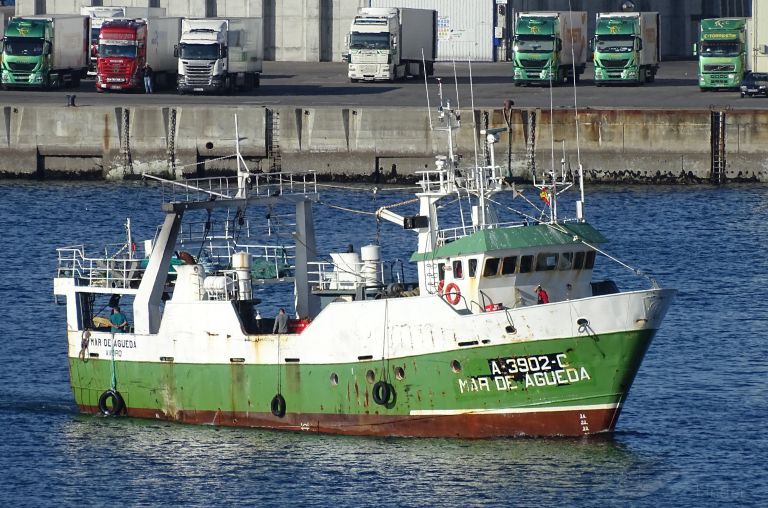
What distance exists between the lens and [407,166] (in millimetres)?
80938

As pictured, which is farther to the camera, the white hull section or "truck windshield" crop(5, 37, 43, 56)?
"truck windshield" crop(5, 37, 43, 56)

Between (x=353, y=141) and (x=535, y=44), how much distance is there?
56.2 feet

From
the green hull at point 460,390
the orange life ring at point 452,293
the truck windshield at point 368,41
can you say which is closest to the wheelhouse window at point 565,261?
the orange life ring at point 452,293

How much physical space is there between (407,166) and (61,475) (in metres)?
45.0

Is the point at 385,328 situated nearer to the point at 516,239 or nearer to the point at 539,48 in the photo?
the point at 516,239

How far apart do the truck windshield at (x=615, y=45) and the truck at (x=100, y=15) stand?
27.5m

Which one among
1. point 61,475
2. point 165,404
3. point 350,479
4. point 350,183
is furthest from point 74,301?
point 350,183

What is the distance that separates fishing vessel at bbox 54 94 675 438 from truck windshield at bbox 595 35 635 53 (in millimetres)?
54401

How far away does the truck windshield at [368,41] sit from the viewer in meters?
96.9

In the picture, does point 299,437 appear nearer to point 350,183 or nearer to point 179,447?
point 179,447

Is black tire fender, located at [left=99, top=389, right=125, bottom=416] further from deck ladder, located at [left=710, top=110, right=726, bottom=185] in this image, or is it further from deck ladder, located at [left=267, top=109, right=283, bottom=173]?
deck ladder, located at [left=710, top=110, right=726, bottom=185]

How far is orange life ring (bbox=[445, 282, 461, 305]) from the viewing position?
127 ft

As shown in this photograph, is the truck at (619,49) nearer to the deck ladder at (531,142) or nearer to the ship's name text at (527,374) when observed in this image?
the deck ladder at (531,142)

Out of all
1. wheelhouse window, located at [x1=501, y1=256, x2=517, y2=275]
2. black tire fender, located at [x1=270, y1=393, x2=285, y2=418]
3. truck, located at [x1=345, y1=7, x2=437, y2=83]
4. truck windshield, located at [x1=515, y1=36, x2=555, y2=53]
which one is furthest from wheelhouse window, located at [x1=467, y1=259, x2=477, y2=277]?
truck, located at [x1=345, y1=7, x2=437, y2=83]
